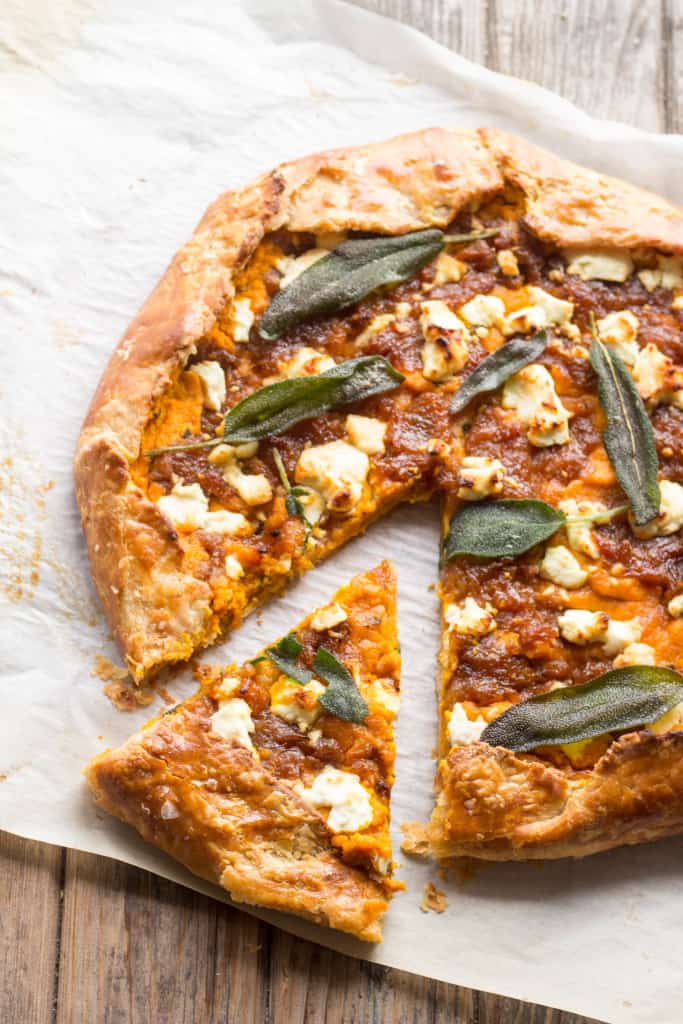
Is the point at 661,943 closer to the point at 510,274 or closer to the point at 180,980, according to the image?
the point at 180,980

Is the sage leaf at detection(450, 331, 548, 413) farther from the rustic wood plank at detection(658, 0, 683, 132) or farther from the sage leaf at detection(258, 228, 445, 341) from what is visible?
the rustic wood plank at detection(658, 0, 683, 132)

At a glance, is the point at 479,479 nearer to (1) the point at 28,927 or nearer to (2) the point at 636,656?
(2) the point at 636,656

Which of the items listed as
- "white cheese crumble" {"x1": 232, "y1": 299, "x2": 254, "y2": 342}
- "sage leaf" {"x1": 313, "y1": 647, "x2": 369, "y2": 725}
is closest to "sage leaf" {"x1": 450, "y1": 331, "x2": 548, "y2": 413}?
"white cheese crumble" {"x1": 232, "y1": 299, "x2": 254, "y2": 342}

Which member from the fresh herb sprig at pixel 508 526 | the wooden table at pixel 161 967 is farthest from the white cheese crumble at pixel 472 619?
the wooden table at pixel 161 967

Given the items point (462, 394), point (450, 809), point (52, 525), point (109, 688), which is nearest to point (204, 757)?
point (109, 688)

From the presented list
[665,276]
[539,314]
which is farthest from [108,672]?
[665,276]
